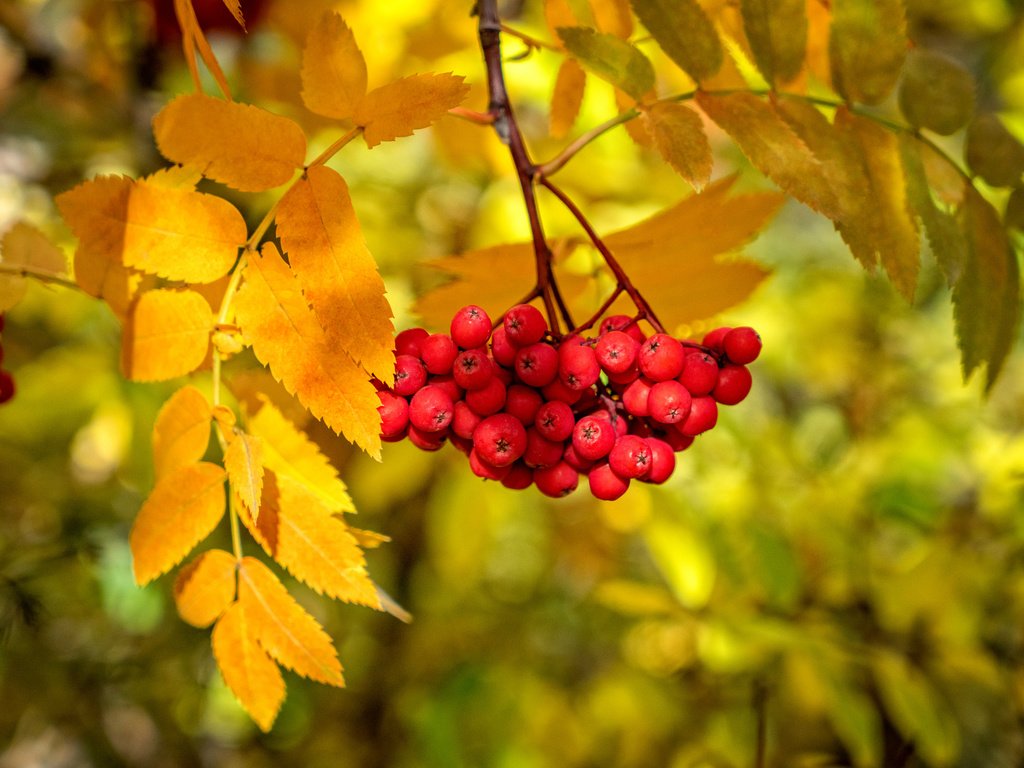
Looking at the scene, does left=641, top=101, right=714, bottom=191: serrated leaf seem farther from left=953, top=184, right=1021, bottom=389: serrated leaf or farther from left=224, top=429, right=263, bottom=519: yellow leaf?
left=224, top=429, right=263, bottom=519: yellow leaf

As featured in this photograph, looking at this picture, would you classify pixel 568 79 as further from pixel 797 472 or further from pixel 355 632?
pixel 355 632

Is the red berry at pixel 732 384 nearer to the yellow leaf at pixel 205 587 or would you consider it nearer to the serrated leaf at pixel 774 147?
the serrated leaf at pixel 774 147

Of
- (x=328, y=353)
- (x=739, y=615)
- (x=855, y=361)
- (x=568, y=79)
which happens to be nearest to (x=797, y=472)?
(x=739, y=615)

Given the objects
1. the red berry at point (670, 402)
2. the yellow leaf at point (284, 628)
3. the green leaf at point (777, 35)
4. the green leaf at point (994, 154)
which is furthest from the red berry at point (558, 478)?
the green leaf at point (994, 154)

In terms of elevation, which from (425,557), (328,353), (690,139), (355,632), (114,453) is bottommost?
(355,632)

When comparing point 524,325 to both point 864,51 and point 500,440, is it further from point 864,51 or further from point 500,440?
point 864,51

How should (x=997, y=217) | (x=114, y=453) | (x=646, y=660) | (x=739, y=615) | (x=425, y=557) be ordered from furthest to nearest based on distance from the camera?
1. (x=425, y=557)
2. (x=646, y=660)
3. (x=114, y=453)
4. (x=739, y=615)
5. (x=997, y=217)

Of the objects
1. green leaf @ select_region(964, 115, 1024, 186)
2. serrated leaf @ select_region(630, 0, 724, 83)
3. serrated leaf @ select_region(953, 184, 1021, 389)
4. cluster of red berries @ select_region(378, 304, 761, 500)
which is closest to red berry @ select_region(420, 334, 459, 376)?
cluster of red berries @ select_region(378, 304, 761, 500)
